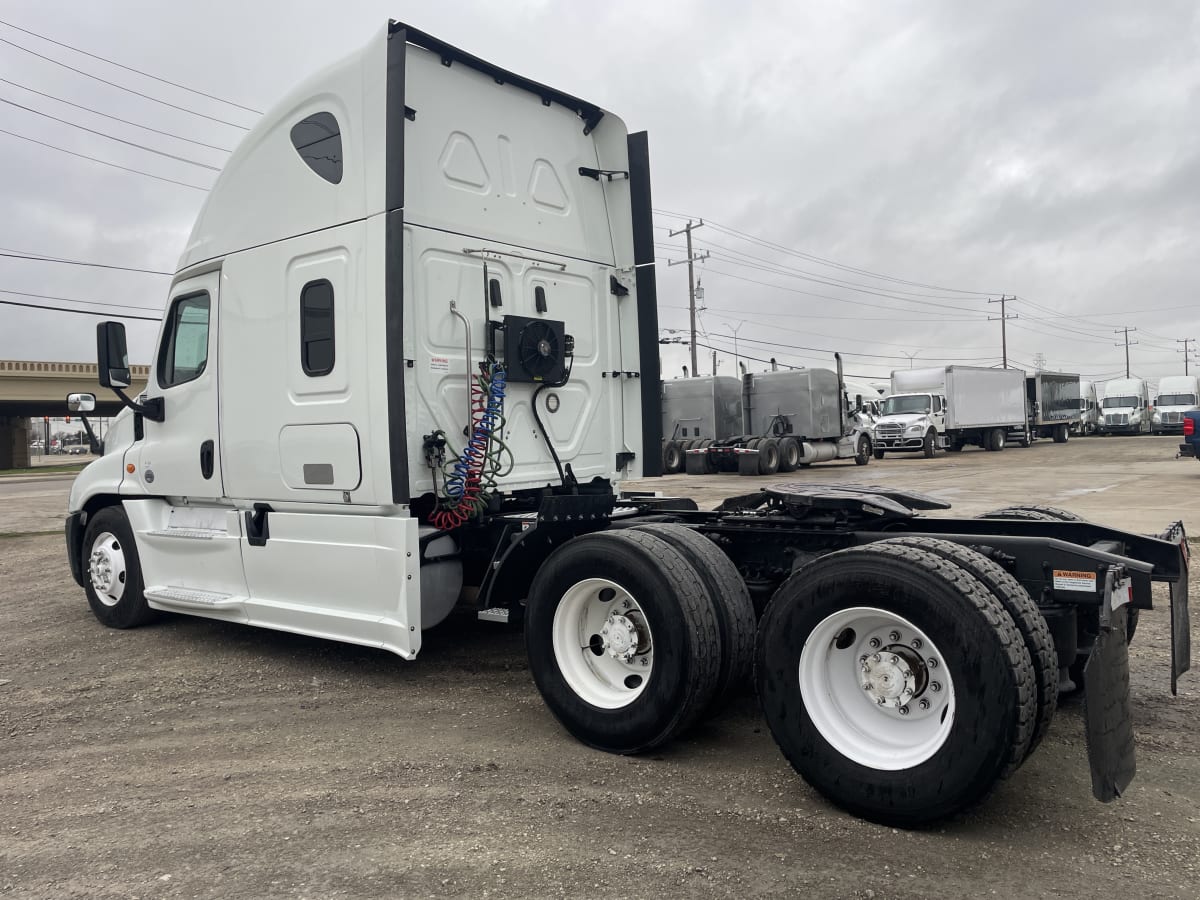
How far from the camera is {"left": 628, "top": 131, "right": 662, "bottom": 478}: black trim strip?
6.23 m

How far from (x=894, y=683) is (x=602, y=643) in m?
1.45

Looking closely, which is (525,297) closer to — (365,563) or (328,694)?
(365,563)

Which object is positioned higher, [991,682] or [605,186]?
[605,186]

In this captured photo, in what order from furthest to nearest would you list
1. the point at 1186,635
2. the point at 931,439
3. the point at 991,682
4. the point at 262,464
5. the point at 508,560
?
the point at 931,439 < the point at 262,464 < the point at 508,560 < the point at 1186,635 < the point at 991,682

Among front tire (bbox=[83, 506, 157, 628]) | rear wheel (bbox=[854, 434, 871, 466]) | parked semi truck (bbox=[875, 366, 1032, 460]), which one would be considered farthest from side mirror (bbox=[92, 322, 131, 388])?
parked semi truck (bbox=[875, 366, 1032, 460])

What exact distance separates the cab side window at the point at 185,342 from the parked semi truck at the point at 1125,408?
5263cm

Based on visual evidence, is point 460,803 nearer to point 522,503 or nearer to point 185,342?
point 522,503

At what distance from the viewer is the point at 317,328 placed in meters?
5.22

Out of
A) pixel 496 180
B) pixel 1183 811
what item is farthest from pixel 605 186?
pixel 1183 811

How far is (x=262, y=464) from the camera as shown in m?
5.60

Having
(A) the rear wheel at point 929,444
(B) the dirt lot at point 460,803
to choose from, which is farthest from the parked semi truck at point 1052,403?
(B) the dirt lot at point 460,803

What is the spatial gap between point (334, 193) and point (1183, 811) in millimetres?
4890

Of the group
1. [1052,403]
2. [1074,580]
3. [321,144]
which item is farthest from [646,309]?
[1052,403]

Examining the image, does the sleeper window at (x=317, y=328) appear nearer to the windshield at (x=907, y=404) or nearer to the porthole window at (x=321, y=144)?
the porthole window at (x=321, y=144)
